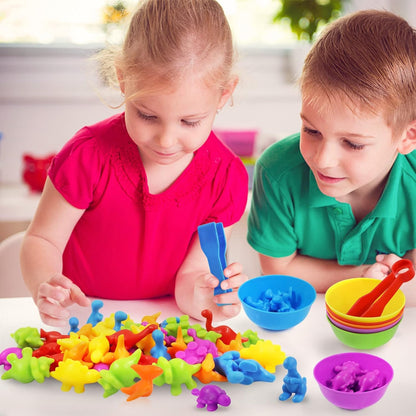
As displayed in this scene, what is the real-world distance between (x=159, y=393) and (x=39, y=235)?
38 centimetres

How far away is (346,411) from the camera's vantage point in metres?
0.69

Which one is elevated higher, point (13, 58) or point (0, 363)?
point (13, 58)

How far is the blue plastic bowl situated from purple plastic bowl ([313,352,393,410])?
0.11m

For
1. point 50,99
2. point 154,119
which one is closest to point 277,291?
point 154,119

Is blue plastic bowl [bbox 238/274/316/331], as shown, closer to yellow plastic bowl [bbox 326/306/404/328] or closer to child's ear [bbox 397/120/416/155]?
yellow plastic bowl [bbox 326/306/404/328]

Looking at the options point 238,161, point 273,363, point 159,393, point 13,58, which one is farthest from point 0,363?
point 13,58

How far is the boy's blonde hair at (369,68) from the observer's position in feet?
2.76

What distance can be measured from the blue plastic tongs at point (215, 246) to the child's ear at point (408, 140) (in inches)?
12.2

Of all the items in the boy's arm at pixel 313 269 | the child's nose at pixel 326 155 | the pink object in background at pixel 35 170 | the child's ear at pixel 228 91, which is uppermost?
the child's ear at pixel 228 91

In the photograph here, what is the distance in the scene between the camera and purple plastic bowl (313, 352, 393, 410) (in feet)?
2.22

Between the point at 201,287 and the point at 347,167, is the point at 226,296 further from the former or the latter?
the point at 347,167

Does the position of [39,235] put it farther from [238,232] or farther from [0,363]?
[238,232]

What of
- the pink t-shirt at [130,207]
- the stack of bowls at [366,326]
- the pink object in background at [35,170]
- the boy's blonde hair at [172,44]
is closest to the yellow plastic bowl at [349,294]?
the stack of bowls at [366,326]

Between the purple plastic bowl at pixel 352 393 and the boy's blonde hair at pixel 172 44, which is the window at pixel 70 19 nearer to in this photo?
the boy's blonde hair at pixel 172 44
